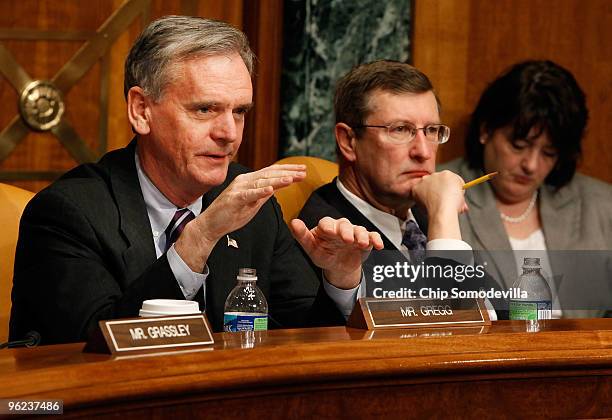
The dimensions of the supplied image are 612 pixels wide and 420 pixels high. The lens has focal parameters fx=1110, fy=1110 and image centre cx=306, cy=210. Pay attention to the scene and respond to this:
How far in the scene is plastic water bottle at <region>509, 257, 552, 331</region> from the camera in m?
2.21

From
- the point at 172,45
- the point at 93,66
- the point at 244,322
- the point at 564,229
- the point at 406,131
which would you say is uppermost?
the point at 172,45

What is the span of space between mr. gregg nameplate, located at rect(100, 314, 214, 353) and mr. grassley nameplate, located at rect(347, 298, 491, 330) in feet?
1.12

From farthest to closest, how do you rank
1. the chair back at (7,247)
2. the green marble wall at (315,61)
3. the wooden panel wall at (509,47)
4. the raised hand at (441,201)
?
the wooden panel wall at (509,47) → the green marble wall at (315,61) → the raised hand at (441,201) → the chair back at (7,247)

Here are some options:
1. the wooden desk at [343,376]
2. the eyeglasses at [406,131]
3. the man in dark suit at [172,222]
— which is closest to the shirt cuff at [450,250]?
the man in dark suit at [172,222]

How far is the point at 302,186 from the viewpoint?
315 cm

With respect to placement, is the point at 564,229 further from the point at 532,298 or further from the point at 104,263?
the point at 104,263

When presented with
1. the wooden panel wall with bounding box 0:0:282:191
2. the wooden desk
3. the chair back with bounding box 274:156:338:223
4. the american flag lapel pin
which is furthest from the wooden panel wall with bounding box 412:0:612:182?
the wooden desk

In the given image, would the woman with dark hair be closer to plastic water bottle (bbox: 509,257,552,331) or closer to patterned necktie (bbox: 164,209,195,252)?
plastic water bottle (bbox: 509,257,552,331)

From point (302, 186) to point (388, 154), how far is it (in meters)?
0.27

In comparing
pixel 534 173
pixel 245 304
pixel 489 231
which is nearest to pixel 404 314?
pixel 245 304

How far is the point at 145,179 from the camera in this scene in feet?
7.97

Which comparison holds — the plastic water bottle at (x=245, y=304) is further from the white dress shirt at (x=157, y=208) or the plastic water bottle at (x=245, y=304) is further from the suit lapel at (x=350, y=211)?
the suit lapel at (x=350, y=211)

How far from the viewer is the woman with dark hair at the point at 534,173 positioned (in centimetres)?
352

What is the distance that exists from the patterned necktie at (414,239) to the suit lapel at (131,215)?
2.90 ft
